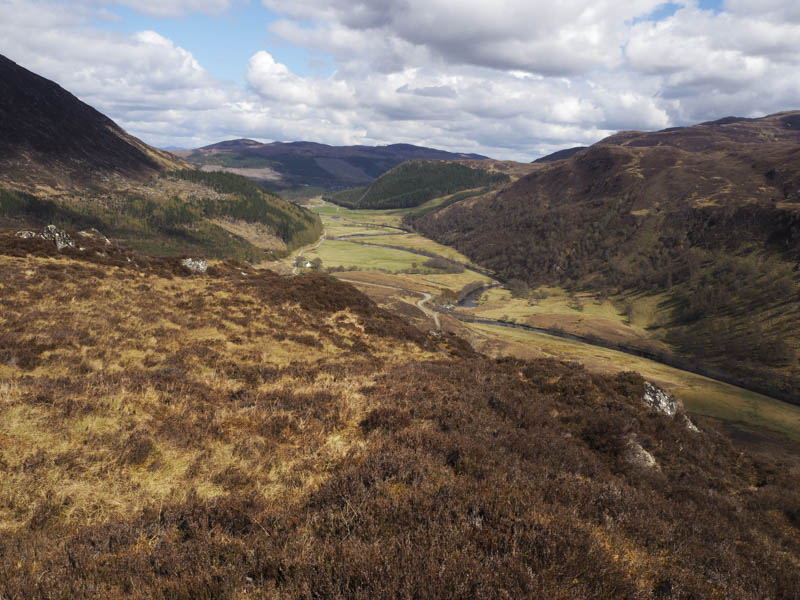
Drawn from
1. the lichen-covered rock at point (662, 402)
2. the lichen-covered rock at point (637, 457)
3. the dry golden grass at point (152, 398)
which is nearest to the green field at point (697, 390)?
the lichen-covered rock at point (662, 402)

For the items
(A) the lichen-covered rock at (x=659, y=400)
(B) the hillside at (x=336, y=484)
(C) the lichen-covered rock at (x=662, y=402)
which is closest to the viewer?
(B) the hillside at (x=336, y=484)

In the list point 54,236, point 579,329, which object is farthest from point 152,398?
point 579,329

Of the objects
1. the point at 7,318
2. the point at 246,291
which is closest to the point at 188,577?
the point at 7,318

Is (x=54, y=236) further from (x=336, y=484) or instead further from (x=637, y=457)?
(x=637, y=457)

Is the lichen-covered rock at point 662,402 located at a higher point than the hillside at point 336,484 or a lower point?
lower

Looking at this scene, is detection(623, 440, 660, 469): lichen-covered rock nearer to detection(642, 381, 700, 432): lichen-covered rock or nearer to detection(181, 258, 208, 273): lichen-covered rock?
detection(642, 381, 700, 432): lichen-covered rock

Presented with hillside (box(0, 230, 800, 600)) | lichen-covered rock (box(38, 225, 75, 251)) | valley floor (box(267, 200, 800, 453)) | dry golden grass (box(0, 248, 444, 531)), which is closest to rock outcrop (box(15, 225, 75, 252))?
lichen-covered rock (box(38, 225, 75, 251))

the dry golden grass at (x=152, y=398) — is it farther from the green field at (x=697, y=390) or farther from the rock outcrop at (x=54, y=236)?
the green field at (x=697, y=390)

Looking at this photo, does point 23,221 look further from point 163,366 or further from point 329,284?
point 163,366
